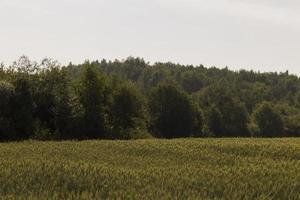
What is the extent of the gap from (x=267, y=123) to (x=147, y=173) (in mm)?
91370

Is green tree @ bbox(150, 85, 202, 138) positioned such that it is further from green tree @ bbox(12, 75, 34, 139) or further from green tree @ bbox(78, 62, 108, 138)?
green tree @ bbox(12, 75, 34, 139)

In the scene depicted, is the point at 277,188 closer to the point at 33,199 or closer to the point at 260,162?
the point at 260,162

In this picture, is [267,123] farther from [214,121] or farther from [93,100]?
[93,100]

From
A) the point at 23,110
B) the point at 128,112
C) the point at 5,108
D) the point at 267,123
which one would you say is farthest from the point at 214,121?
the point at 5,108

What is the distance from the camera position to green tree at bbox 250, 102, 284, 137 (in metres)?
116

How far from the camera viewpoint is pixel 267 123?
117688mm

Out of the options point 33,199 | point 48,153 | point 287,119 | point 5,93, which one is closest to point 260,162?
point 48,153

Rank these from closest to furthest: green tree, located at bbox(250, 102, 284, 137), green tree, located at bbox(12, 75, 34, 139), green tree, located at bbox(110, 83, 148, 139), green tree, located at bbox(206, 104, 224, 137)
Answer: green tree, located at bbox(12, 75, 34, 139) → green tree, located at bbox(110, 83, 148, 139) → green tree, located at bbox(206, 104, 224, 137) → green tree, located at bbox(250, 102, 284, 137)

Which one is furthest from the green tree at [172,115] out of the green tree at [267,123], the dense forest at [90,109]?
the green tree at [267,123]

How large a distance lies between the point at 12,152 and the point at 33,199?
1563 cm

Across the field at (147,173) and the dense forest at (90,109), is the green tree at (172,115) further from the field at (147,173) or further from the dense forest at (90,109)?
the field at (147,173)

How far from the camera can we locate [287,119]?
123 meters

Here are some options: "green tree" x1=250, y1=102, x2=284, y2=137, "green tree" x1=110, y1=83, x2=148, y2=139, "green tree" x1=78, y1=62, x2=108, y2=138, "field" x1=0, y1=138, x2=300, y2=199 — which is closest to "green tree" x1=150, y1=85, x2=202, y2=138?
"green tree" x1=110, y1=83, x2=148, y2=139

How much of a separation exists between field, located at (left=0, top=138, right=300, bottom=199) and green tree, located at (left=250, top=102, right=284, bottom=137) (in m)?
75.1
